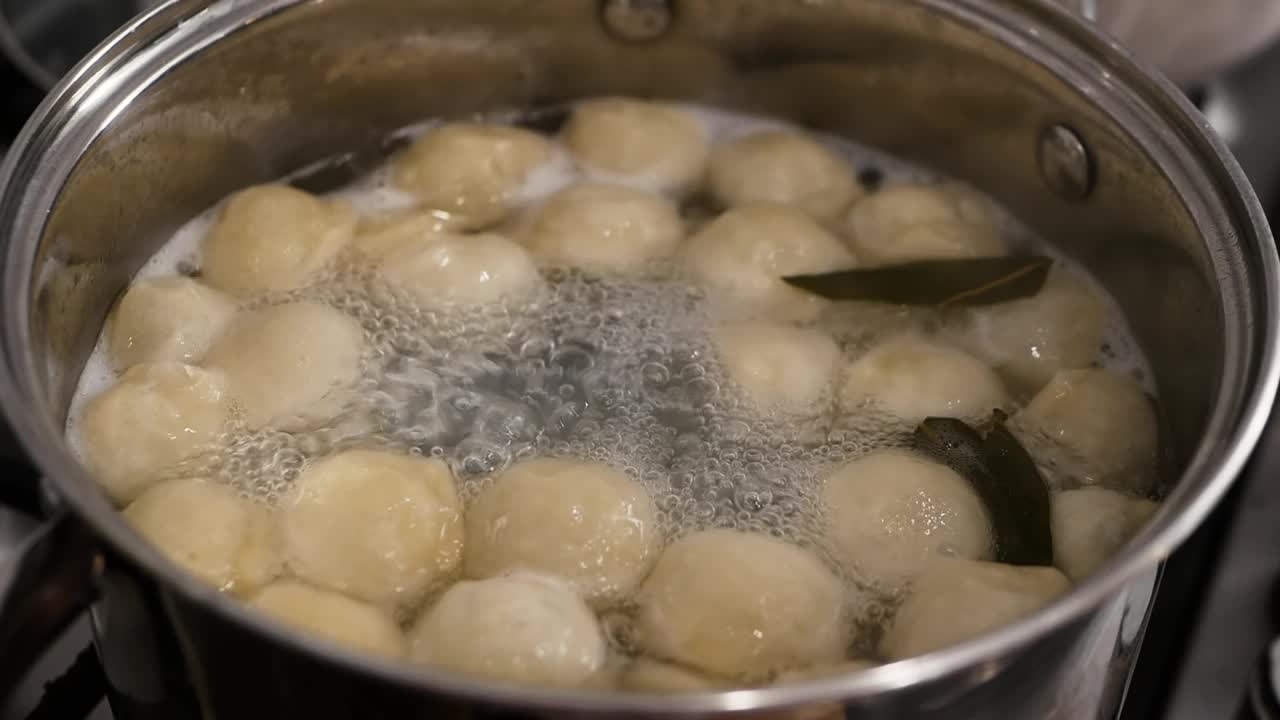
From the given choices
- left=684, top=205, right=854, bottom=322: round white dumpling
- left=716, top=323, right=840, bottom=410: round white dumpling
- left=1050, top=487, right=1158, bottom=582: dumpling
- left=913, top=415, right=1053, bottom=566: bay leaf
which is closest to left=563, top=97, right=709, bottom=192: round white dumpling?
left=684, top=205, right=854, bottom=322: round white dumpling

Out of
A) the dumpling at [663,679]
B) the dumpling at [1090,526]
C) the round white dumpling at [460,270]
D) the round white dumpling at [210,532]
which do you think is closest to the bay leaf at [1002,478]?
the dumpling at [1090,526]

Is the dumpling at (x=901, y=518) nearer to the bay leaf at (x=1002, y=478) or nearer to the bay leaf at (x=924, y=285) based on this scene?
the bay leaf at (x=1002, y=478)

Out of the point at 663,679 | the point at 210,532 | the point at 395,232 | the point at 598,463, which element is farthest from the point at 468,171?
the point at 663,679

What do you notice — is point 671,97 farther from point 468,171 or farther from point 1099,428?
point 1099,428

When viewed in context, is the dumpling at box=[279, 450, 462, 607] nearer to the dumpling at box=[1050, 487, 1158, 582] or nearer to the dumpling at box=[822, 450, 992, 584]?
the dumpling at box=[822, 450, 992, 584]

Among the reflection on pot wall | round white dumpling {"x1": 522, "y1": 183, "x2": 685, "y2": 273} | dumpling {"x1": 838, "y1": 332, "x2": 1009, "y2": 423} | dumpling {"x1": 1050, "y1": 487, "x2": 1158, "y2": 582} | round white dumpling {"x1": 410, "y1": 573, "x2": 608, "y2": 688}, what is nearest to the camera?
round white dumpling {"x1": 410, "y1": 573, "x2": 608, "y2": 688}

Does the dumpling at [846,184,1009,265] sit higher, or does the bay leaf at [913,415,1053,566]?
the dumpling at [846,184,1009,265]
